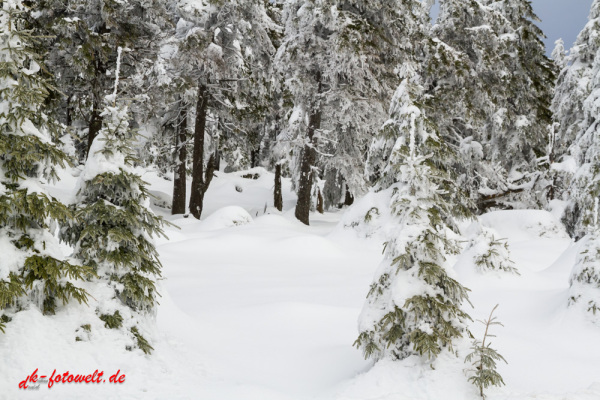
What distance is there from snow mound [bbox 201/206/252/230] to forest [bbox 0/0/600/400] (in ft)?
0.37

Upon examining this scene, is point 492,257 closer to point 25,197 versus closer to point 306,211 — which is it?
point 25,197

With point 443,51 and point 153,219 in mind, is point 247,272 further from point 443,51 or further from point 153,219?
point 443,51

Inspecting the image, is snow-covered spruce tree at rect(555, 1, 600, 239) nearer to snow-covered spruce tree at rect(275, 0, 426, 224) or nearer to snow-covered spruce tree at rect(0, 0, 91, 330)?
snow-covered spruce tree at rect(275, 0, 426, 224)

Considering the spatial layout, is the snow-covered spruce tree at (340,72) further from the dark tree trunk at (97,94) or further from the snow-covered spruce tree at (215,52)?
the dark tree trunk at (97,94)

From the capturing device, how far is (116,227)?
4930 millimetres

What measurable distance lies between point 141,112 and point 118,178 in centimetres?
1336

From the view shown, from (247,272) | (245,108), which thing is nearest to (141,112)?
(245,108)

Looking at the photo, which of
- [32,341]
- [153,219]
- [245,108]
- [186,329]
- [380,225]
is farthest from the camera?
→ [245,108]

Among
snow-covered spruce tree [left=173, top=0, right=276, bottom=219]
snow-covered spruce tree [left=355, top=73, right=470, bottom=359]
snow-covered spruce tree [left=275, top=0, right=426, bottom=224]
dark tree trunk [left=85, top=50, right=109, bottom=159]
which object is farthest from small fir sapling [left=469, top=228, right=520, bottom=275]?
dark tree trunk [left=85, top=50, right=109, bottom=159]

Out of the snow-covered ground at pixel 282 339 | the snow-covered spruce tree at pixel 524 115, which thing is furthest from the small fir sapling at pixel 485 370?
the snow-covered spruce tree at pixel 524 115

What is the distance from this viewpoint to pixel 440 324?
466cm

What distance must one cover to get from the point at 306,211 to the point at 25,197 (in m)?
13.4

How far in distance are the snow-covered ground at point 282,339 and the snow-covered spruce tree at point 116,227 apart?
0.93ft

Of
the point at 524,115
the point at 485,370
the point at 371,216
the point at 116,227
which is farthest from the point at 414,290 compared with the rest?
the point at 524,115
